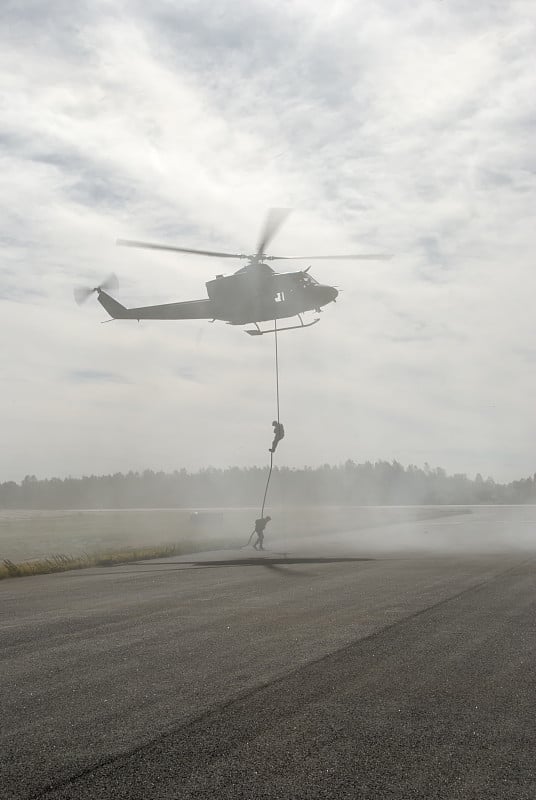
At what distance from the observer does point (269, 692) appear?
792cm

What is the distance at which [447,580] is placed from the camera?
18.4 metres

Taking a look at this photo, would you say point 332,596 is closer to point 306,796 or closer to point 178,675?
point 178,675

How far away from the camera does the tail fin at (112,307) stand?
107ft

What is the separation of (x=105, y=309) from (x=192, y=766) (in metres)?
28.9

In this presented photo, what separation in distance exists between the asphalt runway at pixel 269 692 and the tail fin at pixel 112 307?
17.9m

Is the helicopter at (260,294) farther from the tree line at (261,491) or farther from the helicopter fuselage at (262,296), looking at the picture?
the tree line at (261,491)

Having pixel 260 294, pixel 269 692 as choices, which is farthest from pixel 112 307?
pixel 269 692

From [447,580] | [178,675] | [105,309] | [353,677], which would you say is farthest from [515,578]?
[105,309]

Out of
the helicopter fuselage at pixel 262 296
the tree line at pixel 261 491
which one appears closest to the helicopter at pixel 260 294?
the helicopter fuselage at pixel 262 296

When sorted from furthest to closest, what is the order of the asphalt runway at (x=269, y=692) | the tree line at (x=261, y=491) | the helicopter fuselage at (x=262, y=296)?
the tree line at (x=261, y=491), the helicopter fuselage at (x=262, y=296), the asphalt runway at (x=269, y=692)

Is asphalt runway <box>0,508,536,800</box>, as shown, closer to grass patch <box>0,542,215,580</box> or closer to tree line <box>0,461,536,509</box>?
grass patch <box>0,542,215,580</box>

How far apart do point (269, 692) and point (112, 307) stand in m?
26.8

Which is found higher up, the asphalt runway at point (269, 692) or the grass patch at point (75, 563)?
the asphalt runway at point (269, 692)

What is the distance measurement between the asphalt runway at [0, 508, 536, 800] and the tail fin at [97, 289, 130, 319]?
17.9 metres
